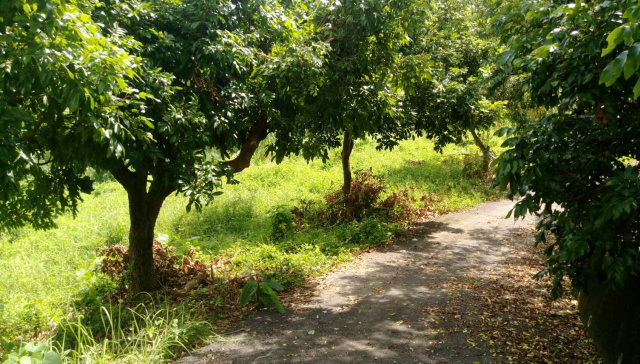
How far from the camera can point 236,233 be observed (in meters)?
12.3

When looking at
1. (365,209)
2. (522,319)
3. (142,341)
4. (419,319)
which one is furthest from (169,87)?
(365,209)

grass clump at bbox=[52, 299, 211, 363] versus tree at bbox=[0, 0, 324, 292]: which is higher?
tree at bbox=[0, 0, 324, 292]

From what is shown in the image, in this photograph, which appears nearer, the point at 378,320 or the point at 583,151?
the point at 583,151

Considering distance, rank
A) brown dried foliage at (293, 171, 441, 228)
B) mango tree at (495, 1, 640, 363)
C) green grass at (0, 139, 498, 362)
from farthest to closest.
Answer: brown dried foliage at (293, 171, 441, 228) → green grass at (0, 139, 498, 362) → mango tree at (495, 1, 640, 363)

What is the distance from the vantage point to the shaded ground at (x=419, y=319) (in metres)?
4.74

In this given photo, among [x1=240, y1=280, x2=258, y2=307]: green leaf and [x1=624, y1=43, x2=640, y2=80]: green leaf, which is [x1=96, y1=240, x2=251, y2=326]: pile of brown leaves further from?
[x1=624, y1=43, x2=640, y2=80]: green leaf

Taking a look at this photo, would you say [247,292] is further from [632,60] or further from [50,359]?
[632,60]

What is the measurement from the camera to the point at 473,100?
985 cm

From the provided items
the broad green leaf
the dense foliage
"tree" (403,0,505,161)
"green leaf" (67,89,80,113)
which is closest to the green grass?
"green leaf" (67,89,80,113)

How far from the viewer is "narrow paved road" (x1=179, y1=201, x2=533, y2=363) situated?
4758mm

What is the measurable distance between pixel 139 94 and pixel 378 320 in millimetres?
3866

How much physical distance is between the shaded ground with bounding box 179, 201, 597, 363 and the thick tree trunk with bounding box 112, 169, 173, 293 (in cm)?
252

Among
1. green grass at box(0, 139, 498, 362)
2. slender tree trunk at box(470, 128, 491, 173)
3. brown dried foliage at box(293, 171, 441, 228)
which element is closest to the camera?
green grass at box(0, 139, 498, 362)

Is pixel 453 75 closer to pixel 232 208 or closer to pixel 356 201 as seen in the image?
pixel 356 201
